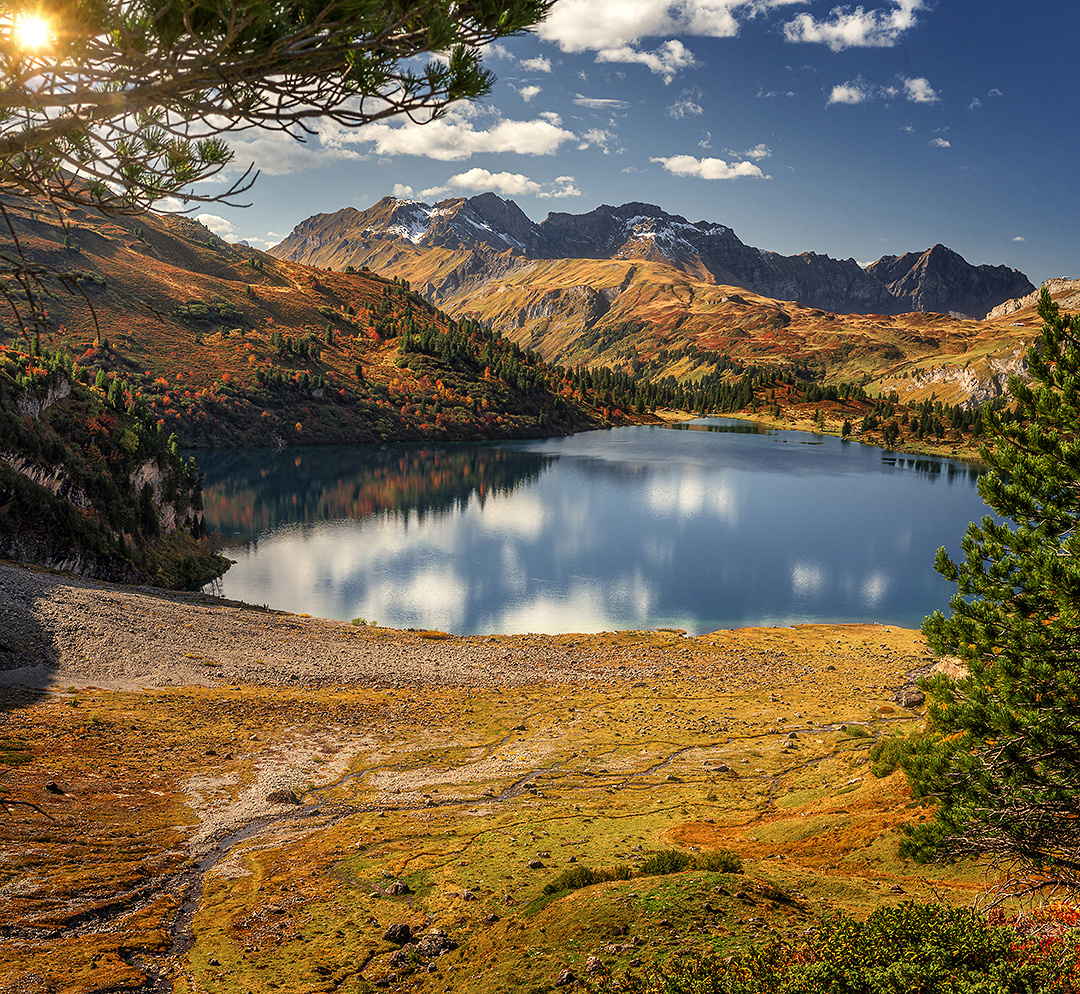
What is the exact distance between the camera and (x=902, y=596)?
180ft

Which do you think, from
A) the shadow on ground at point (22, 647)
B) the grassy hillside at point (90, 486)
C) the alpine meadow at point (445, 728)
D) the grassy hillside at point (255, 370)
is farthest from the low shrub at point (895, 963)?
the grassy hillside at point (255, 370)

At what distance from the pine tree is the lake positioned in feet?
115

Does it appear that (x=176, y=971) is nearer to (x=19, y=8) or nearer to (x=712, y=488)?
(x=19, y=8)

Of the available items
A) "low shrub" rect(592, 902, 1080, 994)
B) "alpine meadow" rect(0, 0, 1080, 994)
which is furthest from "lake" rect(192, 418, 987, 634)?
"low shrub" rect(592, 902, 1080, 994)

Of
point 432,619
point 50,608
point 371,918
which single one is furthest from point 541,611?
point 371,918

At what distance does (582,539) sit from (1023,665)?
60221mm

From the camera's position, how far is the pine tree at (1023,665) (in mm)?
9289

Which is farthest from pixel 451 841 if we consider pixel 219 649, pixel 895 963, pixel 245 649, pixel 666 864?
pixel 245 649

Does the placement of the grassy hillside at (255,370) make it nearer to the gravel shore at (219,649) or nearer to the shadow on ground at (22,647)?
the gravel shore at (219,649)

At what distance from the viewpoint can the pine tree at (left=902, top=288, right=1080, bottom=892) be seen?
929 cm

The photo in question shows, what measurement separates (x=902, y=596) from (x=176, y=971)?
57499 millimetres

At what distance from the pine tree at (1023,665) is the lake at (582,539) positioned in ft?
115

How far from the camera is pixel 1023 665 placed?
9680 millimetres

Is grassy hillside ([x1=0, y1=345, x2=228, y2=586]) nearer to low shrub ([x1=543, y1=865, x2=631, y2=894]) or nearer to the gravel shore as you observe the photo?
the gravel shore
